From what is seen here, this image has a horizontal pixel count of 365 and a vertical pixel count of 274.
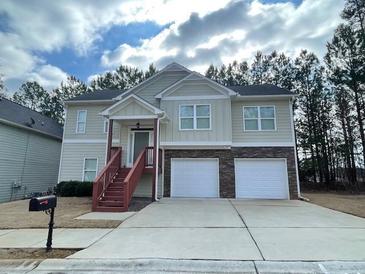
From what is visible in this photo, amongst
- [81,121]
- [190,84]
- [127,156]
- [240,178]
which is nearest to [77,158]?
[81,121]

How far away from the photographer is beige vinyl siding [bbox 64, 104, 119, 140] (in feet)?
50.1

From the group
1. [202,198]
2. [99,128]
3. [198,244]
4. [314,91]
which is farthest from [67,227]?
[314,91]

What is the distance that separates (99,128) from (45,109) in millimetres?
26755

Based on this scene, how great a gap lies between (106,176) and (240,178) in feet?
24.3

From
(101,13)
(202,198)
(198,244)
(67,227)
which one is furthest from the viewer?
(202,198)

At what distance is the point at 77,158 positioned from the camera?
15070 millimetres

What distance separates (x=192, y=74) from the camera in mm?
14117

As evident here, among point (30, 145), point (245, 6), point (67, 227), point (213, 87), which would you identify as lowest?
point (67, 227)

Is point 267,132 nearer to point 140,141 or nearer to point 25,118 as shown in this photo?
point 140,141

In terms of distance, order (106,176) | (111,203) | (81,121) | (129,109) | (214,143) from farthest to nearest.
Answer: (81,121) → (214,143) → (129,109) → (106,176) → (111,203)

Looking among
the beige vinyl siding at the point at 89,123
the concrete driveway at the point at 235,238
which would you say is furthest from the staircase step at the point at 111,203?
the beige vinyl siding at the point at 89,123

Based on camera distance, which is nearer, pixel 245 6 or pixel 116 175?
pixel 116 175

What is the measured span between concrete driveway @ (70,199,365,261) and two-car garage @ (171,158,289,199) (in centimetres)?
539

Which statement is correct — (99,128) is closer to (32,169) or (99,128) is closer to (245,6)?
(32,169)
